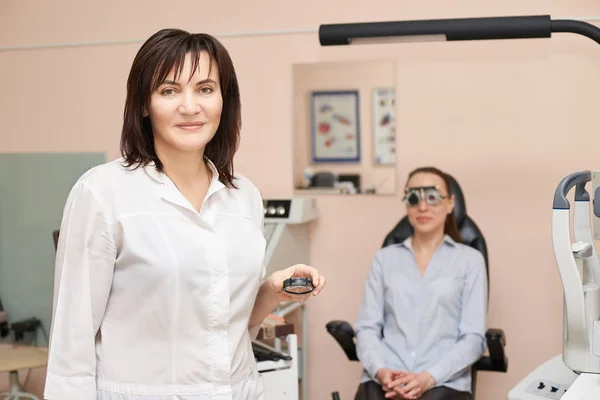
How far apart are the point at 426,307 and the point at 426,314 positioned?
0.09ft

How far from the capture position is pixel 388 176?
11.3 ft

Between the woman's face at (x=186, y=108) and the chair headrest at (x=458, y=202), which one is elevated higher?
the woman's face at (x=186, y=108)

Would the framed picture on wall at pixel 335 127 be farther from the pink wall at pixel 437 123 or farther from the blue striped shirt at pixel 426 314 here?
the blue striped shirt at pixel 426 314

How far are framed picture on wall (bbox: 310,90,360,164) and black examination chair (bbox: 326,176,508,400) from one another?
58 centimetres

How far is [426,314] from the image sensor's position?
2871mm

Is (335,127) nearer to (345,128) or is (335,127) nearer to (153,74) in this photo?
(345,128)

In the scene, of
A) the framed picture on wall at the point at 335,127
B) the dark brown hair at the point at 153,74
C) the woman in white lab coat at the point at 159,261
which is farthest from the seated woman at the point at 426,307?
the dark brown hair at the point at 153,74

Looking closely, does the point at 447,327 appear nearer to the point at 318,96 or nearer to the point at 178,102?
the point at 318,96

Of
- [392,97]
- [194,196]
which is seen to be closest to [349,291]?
[392,97]

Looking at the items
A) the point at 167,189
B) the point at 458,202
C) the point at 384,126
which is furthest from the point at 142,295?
the point at 384,126

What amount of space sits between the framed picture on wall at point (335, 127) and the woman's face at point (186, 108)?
199 centimetres

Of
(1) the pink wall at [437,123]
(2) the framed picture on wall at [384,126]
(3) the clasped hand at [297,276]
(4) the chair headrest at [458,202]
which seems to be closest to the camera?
(3) the clasped hand at [297,276]

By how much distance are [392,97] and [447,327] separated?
1.13 m

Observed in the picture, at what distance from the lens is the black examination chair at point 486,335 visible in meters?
2.71
